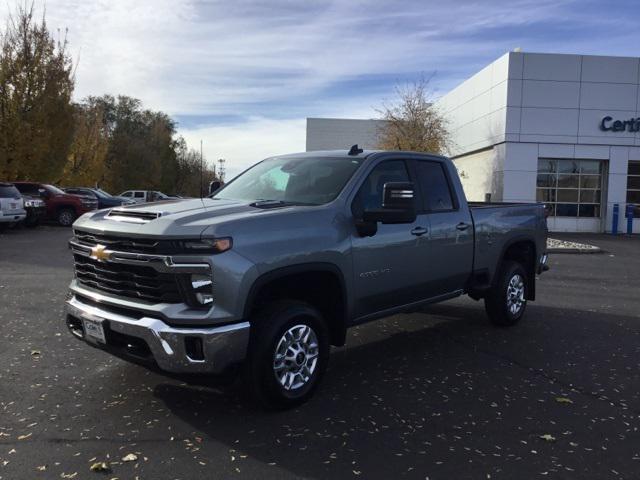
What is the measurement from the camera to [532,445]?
386 centimetres

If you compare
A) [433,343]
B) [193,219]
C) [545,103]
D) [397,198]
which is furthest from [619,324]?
[545,103]

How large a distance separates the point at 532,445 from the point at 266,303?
2097mm

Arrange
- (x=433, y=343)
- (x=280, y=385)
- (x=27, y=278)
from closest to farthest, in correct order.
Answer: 1. (x=280, y=385)
2. (x=433, y=343)
3. (x=27, y=278)

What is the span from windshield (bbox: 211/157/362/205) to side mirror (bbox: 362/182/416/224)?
1.61 feet

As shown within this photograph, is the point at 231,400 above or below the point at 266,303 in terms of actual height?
below

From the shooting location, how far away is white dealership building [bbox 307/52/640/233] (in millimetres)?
24469

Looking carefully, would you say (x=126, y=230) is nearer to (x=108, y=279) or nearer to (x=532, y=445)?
(x=108, y=279)

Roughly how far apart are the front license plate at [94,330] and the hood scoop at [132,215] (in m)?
0.78

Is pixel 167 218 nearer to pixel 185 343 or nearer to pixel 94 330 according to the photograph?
pixel 185 343

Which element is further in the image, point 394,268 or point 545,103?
point 545,103

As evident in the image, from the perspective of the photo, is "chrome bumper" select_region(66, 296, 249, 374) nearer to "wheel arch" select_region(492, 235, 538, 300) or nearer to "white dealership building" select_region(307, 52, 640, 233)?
"wheel arch" select_region(492, 235, 538, 300)

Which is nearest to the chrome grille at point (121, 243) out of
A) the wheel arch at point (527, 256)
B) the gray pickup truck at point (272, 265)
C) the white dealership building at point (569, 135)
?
the gray pickup truck at point (272, 265)

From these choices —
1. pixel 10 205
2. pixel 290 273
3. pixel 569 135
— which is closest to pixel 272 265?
pixel 290 273

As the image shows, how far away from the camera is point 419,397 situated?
4691mm
